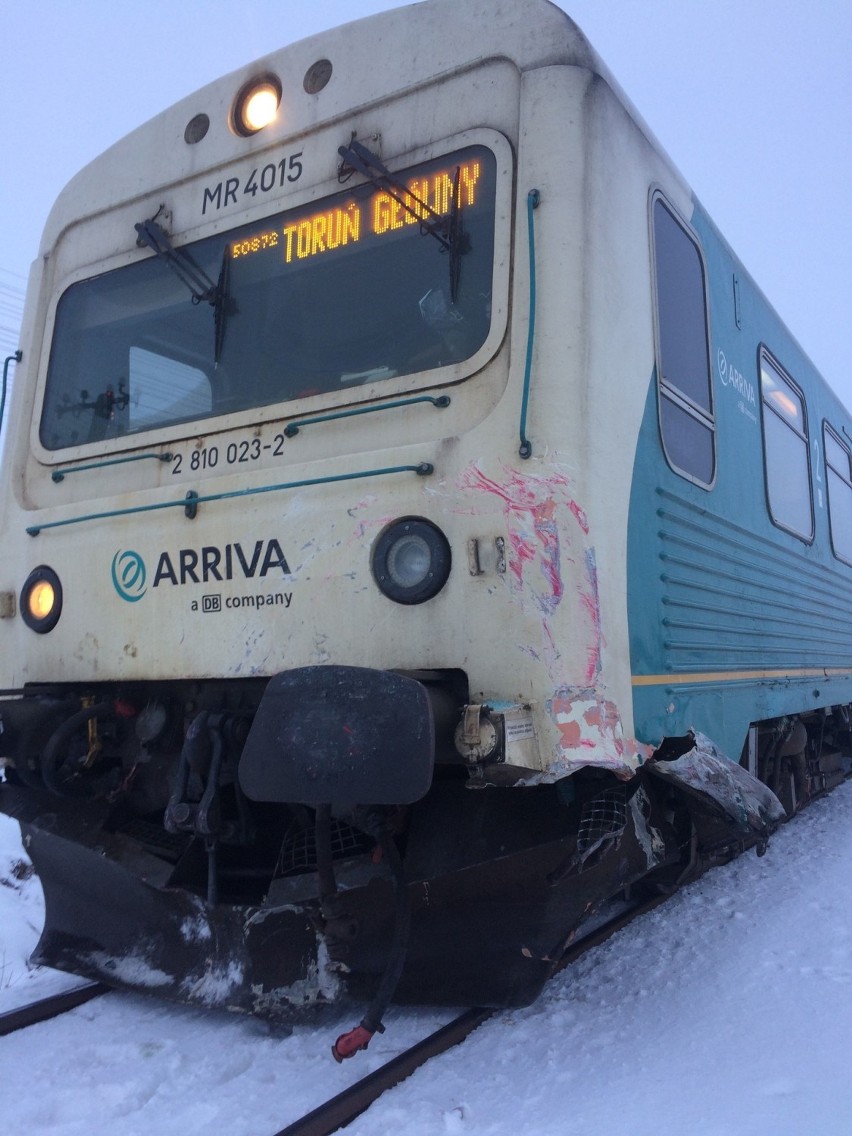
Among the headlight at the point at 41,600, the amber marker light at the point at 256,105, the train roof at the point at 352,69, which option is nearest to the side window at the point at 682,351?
the train roof at the point at 352,69

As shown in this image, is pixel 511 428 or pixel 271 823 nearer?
pixel 511 428

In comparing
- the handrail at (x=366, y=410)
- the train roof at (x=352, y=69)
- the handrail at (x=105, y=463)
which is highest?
the train roof at (x=352, y=69)

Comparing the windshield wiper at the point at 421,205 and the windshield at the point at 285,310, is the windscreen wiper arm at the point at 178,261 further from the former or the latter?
the windshield wiper at the point at 421,205

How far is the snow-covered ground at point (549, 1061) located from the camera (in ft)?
7.97

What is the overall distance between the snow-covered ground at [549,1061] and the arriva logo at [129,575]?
1.36 m

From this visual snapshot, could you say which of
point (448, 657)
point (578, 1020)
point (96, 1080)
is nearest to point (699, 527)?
point (448, 657)

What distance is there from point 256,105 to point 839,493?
191 inches

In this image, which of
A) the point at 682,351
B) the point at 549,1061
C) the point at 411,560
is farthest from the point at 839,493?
the point at 549,1061

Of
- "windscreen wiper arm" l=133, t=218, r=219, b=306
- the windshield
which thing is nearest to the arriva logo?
the windshield

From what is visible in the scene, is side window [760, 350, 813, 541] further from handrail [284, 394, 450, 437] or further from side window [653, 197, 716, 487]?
handrail [284, 394, 450, 437]

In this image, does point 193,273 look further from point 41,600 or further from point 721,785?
point 721,785

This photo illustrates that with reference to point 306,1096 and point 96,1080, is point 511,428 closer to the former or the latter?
point 306,1096

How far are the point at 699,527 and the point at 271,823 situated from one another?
5.97 feet

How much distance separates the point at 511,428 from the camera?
271cm
